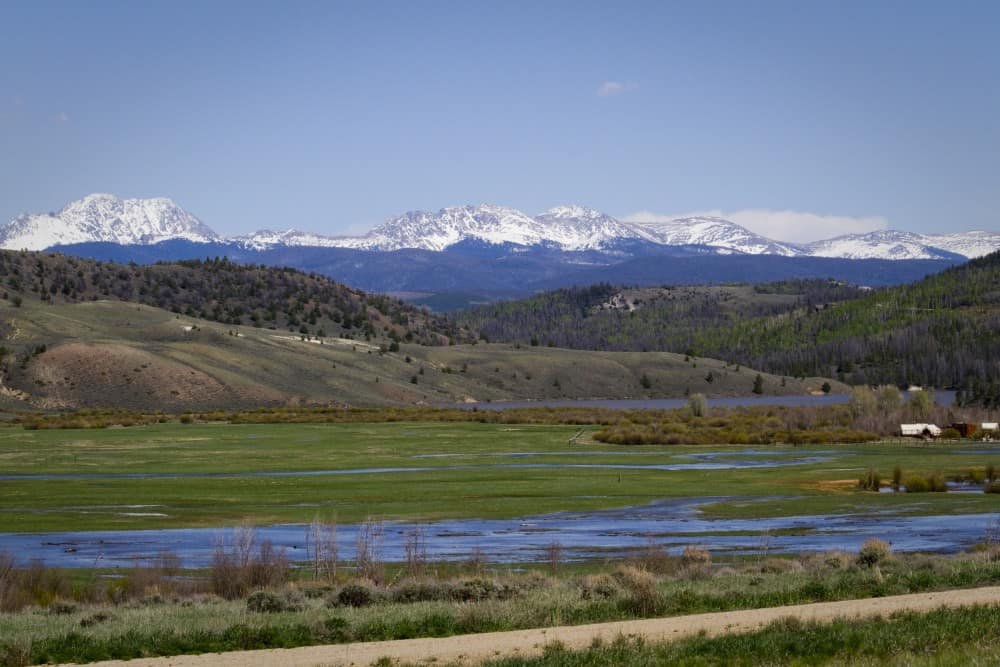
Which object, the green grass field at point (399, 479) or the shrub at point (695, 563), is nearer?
the shrub at point (695, 563)

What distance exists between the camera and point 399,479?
65438 millimetres

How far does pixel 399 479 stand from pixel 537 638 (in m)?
43.7

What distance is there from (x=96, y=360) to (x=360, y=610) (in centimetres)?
13739

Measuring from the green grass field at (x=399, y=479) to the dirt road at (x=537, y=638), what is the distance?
26491 mm

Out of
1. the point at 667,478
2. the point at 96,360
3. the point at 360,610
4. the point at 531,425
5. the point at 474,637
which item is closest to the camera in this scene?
the point at 474,637

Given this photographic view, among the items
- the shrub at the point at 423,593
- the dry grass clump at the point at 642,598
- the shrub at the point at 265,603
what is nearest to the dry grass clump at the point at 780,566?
the dry grass clump at the point at 642,598

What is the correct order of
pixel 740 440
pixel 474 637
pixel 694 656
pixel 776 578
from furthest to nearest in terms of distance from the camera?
pixel 740 440 → pixel 776 578 → pixel 474 637 → pixel 694 656

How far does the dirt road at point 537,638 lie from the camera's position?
68.0ft

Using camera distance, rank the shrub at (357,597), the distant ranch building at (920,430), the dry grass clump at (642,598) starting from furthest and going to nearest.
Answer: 1. the distant ranch building at (920,430)
2. the shrub at (357,597)
3. the dry grass clump at (642,598)

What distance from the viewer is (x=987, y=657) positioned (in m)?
18.0

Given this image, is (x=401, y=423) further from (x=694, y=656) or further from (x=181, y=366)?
(x=694, y=656)

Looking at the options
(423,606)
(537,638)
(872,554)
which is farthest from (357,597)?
(872,554)

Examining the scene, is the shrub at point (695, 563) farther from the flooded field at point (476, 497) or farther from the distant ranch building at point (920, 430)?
the distant ranch building at point (920, 430)

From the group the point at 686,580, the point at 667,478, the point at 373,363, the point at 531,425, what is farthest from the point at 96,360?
the point at 686,580
